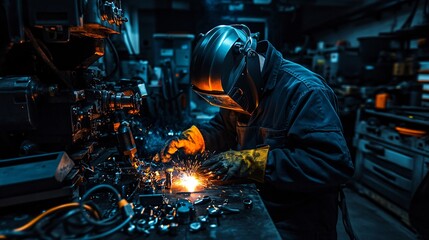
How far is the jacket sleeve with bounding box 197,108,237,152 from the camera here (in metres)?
2.10

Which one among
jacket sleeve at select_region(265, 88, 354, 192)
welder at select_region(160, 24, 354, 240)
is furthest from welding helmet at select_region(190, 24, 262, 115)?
jacket sleeve at select_region(265, 88, 354, 192)

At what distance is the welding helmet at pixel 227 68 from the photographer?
1519 millimetres

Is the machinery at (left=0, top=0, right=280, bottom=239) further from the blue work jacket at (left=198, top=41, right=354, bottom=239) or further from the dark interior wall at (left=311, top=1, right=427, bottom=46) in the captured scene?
the dark interior wall at (left=311, top=1, right=427, bottom=46)

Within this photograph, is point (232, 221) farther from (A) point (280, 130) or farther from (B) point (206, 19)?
(B) point (206, 19)

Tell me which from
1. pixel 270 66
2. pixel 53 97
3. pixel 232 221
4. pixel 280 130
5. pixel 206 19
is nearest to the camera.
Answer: pixel 232 221

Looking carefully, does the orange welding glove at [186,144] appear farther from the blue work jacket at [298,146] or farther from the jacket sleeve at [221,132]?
the blue work jacket at [298,146]

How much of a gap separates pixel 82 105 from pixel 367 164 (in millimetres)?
3598

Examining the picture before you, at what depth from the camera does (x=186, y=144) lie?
2.02m

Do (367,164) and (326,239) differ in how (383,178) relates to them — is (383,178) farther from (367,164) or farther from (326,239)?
(326,239)

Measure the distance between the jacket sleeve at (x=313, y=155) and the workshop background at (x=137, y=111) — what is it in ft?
0.70

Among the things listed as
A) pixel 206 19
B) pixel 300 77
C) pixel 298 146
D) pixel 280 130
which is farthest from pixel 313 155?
pixel 206 19

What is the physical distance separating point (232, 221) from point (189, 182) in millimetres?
435

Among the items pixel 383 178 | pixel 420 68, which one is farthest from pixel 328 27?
→ pixel 383 178

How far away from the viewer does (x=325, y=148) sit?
1.39m
